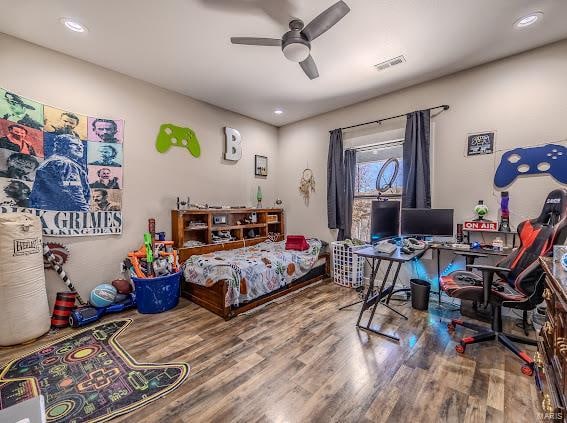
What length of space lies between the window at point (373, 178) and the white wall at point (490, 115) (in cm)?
34

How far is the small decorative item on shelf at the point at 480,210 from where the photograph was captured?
2.83m

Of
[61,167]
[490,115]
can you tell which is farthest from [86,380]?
[490,115]

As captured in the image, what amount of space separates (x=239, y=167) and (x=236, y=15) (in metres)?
2.53

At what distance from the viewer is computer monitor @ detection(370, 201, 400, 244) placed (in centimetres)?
308

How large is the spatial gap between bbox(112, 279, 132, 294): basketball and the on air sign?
4.02m

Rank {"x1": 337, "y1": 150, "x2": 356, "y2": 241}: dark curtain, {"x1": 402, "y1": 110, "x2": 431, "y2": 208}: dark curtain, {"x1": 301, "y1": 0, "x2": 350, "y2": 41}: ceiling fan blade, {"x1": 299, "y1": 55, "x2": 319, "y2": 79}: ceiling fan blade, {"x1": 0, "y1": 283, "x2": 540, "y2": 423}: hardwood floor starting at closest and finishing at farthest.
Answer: {"x1": 0, "y1": 283, "x2": 540, "y2": 423}: hardwood floor → {"x1": 301, "y1": 0, "x2": 350, "y2": 41}: ceiling fan blade → {"x1": 299, "y1": 55, "x2": 319, "y2": 79}: ceiling fan blade → {"x1": 402, "y1": 110, "x2": 431, "y2": 208}: dark curtain → {"x1": 337, "y1": 150, "x2": 356, "y2": 241}: dark curtain

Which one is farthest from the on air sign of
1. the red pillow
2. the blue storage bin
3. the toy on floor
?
the toy on floor

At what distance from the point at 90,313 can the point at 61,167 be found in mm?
1582

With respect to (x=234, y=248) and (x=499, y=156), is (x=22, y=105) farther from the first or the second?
(x=499, y=156)

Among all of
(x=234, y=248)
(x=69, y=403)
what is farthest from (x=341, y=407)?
(x=234, y=248)

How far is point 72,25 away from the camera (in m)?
2.29

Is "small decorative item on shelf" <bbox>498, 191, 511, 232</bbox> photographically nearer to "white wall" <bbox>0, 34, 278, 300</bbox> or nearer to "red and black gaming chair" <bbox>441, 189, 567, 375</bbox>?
"red and black gaming chair" <bbox>441, 189, 567, 375</bbox>

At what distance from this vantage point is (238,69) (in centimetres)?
301

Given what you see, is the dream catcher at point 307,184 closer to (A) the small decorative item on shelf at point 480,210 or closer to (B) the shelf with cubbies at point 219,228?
(B) the shelf with cubbies at point 219,228
